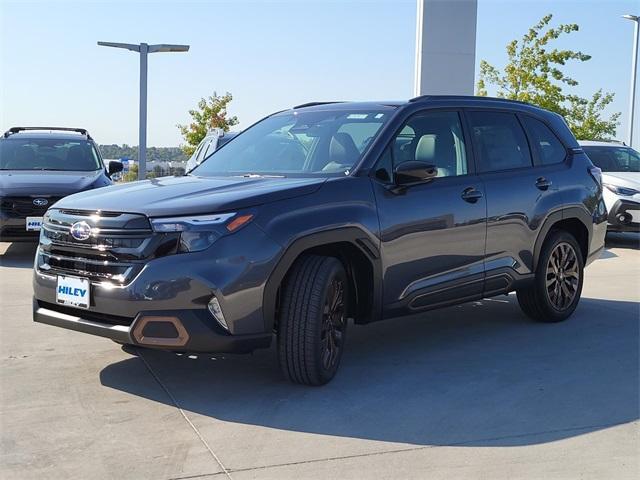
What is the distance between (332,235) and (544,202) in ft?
7.82

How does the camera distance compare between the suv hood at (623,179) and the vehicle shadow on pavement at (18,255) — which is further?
the suv hood at (623,179)

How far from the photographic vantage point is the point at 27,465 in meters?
3.62

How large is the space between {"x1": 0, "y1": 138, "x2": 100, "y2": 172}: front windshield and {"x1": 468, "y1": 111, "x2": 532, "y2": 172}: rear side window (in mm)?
6825

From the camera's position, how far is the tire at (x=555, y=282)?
254 inches

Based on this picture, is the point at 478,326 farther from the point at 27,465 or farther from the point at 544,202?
the point at 27,465

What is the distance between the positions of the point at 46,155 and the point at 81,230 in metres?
7.56

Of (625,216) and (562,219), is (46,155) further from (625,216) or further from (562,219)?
(625,216)

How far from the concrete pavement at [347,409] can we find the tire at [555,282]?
0.81 feet

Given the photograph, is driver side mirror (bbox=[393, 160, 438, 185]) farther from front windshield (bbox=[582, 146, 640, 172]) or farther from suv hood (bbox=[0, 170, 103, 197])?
front windshield (bbox=[582, 146, 640, 172])

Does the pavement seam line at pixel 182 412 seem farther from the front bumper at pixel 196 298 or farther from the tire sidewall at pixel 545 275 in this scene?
the tire sidewall at pixel 545 275

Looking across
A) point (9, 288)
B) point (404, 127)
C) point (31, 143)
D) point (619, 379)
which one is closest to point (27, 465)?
point (404, 127)

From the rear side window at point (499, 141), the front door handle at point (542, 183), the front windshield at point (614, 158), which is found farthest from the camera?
the front windshield at point (614, 158)

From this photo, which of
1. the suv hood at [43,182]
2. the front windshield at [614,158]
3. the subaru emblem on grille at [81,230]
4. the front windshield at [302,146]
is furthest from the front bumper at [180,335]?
the front windshield at [614,158]

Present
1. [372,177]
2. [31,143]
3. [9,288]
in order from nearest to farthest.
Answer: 1. [372,177]
2. [9,288]
3. [31,143]
